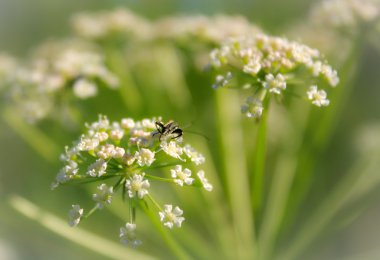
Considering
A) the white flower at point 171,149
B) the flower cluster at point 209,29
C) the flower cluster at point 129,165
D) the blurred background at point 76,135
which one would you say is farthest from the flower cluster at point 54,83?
the white flower at point 171,149

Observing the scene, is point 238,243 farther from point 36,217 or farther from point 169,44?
point 169,44

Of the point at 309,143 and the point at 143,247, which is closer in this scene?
the point at 309,143

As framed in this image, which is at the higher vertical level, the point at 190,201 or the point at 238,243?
the point at 190,201

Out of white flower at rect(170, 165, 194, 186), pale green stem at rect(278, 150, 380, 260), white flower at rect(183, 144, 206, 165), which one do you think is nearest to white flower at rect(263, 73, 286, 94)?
white flower at rect(183, 144, 206, 165)

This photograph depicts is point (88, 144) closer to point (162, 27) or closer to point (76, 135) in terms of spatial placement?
point (76, 135)

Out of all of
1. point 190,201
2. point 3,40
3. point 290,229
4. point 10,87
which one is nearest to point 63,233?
point 190,201


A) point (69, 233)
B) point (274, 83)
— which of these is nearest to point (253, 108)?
point (274, 83)
